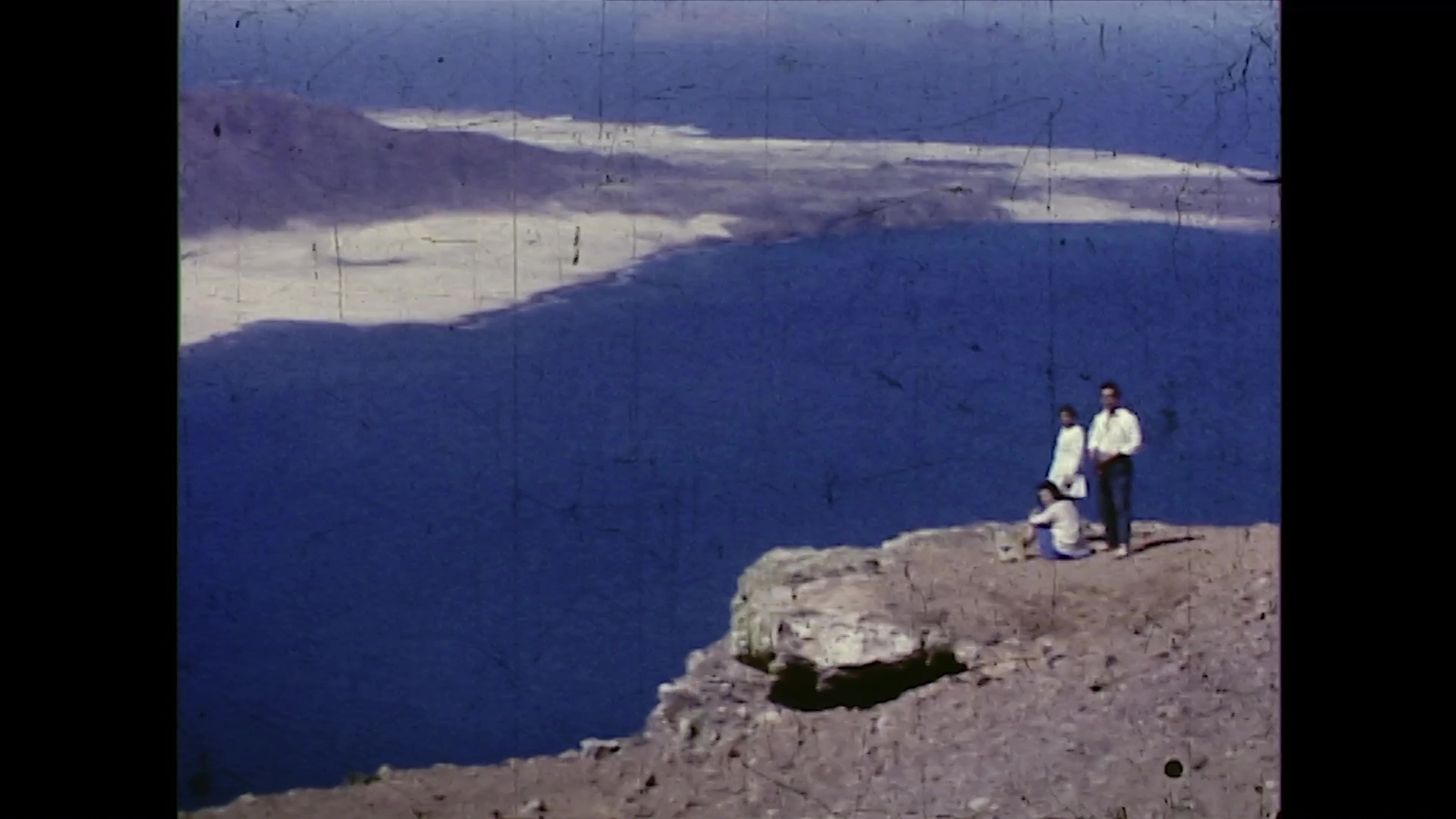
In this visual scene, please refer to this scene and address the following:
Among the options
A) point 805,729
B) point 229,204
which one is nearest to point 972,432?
point 805,729

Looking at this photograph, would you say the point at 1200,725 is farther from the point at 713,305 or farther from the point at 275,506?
the point at 275,506

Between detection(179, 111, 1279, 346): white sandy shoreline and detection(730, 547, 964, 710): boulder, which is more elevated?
detection(179, 111, 1279, 346): white sandy shoreline

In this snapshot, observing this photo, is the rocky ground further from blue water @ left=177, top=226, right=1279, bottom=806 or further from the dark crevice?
blue water @ left=177, top=226, right=1279, bottom=806

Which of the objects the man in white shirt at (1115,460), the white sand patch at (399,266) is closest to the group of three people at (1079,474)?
the man in white shirt at (1115,460)

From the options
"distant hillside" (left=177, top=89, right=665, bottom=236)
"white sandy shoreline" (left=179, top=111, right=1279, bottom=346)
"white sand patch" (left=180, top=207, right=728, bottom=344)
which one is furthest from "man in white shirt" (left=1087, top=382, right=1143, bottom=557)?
"distant hillside" (left=177, top=89, right=665, bottom=236)

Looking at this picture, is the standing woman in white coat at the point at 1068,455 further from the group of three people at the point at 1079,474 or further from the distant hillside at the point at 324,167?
the distant hillside at the point at 324,167

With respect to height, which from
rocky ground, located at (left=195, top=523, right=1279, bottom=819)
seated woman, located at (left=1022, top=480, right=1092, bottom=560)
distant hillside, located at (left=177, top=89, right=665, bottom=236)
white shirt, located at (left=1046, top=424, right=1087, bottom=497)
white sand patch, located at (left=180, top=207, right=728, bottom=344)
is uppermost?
distant hillside, located at (left=177, top=89, right=665, bottom=236)
